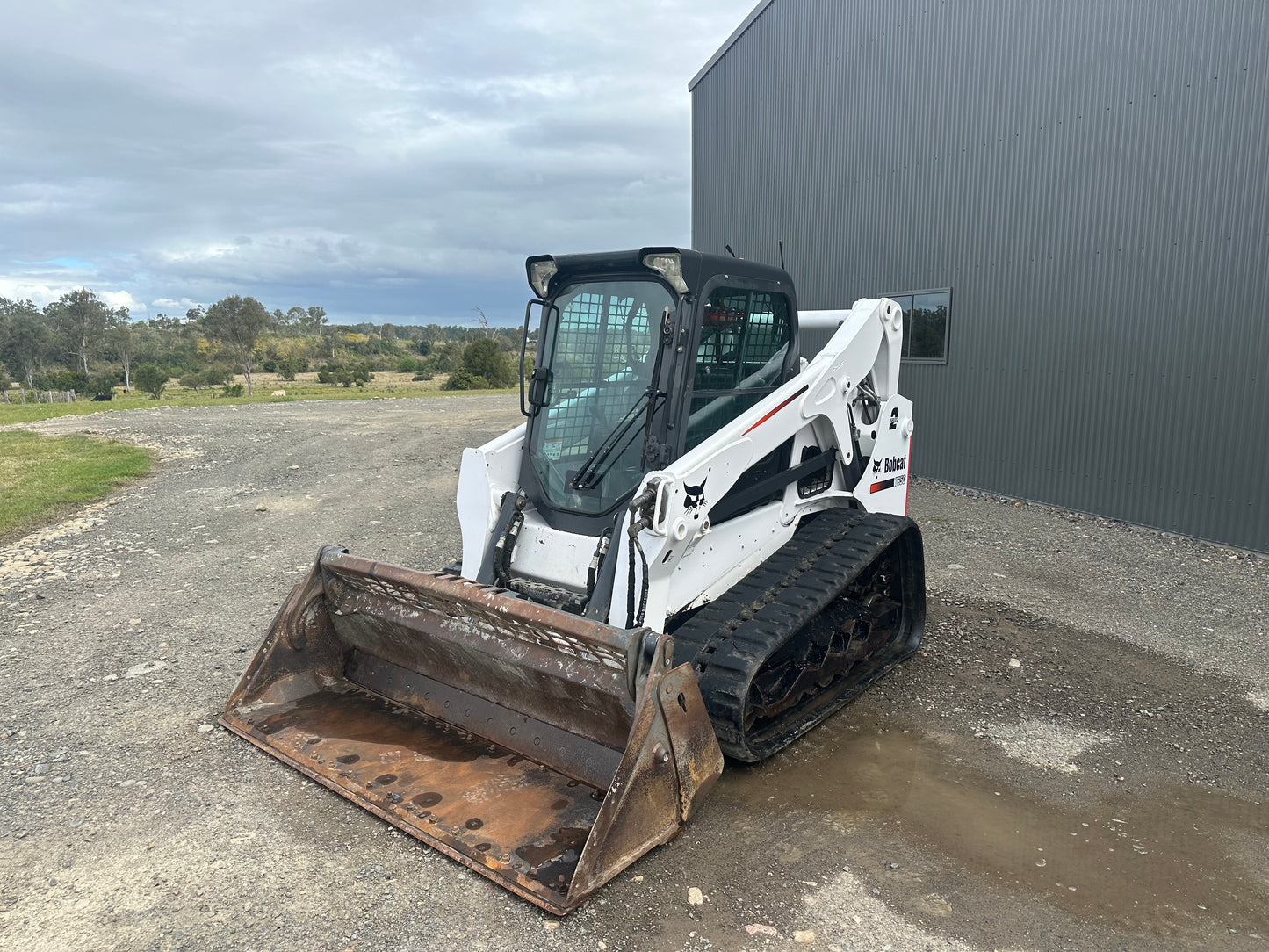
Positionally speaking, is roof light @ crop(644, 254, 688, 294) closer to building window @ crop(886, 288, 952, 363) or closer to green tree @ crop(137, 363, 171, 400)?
building window @ crop(886, 288, 952, 363)

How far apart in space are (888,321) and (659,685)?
3240 mm

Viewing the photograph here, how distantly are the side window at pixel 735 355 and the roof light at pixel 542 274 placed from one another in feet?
3.15

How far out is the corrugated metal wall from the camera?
8453mm

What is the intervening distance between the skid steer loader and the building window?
6.35m

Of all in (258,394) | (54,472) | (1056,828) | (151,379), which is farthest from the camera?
(151,379)

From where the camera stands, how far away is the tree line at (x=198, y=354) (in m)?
44.3

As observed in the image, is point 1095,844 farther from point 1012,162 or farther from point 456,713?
point 1012,162

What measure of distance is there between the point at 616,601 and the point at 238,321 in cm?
5003

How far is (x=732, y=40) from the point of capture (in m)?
15.3

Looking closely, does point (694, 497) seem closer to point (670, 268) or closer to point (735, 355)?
point (735, 355)

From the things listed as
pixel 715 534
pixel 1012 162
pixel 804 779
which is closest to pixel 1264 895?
pixel 804 779

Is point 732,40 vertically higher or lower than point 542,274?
higher

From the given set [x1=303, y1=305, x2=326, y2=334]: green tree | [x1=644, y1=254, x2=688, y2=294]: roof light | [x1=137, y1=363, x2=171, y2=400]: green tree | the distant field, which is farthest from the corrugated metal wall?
[x1=303, y1=305, x2=326, y2=334]: green tree

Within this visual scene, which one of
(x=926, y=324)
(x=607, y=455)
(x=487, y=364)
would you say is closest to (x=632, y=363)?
(x=607, y=455)
